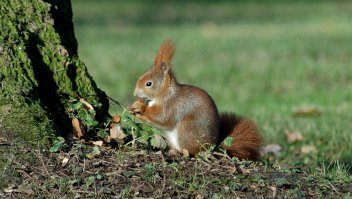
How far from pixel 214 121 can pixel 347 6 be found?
17328 mm

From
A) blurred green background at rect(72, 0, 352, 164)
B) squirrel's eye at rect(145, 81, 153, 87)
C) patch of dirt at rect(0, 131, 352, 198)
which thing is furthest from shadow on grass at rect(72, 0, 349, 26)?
patch of dirt at rect(0, 131, 352, 198)

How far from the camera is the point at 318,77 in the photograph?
10297 millimetres

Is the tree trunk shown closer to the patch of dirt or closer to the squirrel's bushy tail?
the patch of dirt

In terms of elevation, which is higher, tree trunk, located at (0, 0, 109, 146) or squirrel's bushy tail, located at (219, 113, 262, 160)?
tree trunk, located at (0, 0, 109, 146)

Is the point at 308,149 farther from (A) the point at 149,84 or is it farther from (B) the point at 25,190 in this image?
(B) the point at 25,190

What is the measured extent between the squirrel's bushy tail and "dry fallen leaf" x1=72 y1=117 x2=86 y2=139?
0.88 meters

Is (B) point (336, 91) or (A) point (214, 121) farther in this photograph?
(B) point (336, 91)

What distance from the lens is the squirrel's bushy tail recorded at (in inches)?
194

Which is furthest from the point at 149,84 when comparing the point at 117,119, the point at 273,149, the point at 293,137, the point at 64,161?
the point at 293,137

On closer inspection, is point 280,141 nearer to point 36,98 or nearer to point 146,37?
point 36,98

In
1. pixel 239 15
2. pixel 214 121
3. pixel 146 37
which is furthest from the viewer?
pixel 239 15

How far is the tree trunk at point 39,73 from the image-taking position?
4305 millimetres

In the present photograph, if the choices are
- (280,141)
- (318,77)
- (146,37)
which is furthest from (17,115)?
(146,37)

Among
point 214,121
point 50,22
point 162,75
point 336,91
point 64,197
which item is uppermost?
point 336,91
